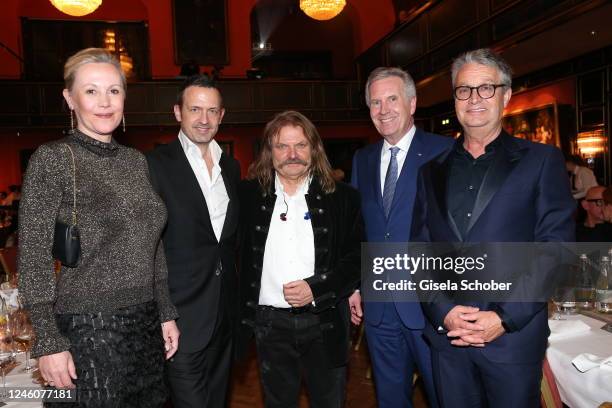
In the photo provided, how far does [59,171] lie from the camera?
162 cm

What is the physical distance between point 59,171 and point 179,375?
4.12 ft

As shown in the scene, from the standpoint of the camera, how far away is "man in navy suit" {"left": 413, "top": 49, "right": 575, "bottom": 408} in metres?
1.82

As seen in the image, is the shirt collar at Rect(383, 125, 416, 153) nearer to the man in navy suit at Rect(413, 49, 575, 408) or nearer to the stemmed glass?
the man in navy suit at Rect(413, 49, 575, 408)

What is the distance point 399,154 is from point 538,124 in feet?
25.6

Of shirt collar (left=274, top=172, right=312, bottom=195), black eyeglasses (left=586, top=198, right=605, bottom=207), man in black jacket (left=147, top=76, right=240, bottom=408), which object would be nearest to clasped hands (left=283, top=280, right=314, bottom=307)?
man in black jacket (left=147, top=76, right=240, bottom=408)

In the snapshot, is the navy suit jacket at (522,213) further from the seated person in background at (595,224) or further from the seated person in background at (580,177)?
the seated person in background at (580,177)

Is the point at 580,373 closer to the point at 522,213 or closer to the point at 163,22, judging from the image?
the point at 522,213

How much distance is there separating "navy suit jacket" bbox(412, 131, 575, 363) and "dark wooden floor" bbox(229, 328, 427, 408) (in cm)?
206

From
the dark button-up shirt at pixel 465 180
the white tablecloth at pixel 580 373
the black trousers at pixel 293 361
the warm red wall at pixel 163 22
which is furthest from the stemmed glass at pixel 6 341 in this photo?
the warm red wall at pixel 163 22

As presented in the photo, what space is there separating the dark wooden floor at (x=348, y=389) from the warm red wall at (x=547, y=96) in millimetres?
6662

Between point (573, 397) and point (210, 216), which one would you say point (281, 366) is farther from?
point (573, 397)

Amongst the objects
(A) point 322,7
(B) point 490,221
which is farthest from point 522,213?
(A) point 322,7

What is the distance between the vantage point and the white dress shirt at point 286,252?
2412 millimetres

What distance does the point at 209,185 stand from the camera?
8.36ft
